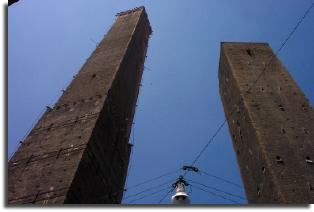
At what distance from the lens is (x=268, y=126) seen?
1005 centimetres

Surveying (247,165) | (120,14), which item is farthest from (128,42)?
(247,165)

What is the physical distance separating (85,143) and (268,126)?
4.61 metres

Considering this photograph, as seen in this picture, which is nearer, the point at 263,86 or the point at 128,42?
the point at 263,86

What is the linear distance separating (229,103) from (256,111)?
7.66 ft

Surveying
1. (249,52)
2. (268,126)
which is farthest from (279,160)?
(249,52)

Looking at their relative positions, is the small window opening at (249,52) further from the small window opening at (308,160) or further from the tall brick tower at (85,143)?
the small window opening at (308,160)

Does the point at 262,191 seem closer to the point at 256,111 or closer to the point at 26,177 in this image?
the point at 256,111

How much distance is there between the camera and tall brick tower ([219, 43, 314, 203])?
28.4 feet

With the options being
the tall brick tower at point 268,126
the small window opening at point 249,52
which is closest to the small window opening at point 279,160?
the tall brick tower at point 268,126

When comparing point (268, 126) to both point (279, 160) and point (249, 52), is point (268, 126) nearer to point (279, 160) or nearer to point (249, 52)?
point (279, 160)

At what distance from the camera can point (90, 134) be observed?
8.71 meters

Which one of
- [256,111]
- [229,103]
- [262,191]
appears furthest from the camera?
[229,103]

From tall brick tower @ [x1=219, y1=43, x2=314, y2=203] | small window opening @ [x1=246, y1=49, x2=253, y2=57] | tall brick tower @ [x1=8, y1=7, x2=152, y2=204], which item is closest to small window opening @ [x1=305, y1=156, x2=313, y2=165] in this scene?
tall brick tower @ [x1=219, y1=43, x2=314, y2=203]

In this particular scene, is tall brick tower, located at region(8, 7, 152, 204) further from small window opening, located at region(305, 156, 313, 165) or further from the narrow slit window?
small window opening, located at region(305, 156, 313, 165)
